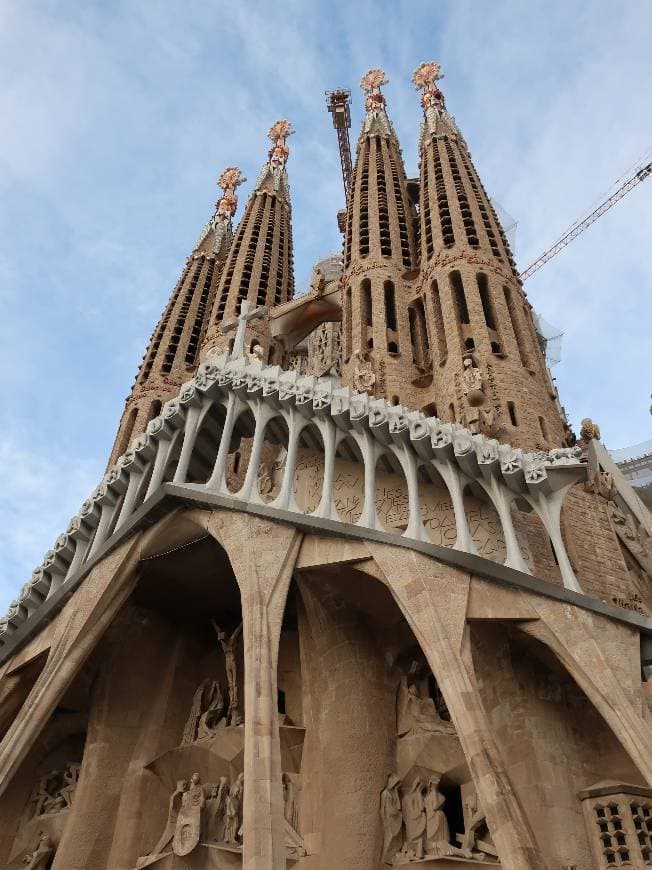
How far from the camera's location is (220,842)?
34.3ft

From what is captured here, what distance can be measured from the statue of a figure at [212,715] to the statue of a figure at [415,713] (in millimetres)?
2864

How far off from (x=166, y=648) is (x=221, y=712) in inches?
57.6

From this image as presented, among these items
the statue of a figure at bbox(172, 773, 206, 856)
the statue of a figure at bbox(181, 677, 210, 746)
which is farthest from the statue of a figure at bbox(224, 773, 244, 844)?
the statue of a figure at bbox(181, 677, 210, 746)

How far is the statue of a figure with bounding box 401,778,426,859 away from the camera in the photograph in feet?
30.3

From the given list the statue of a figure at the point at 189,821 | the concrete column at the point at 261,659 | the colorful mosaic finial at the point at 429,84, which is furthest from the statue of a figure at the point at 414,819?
the colorful mosaic finial at the point at 429,84

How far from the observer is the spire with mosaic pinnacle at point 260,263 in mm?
21656

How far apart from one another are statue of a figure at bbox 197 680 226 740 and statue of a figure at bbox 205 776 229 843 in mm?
844

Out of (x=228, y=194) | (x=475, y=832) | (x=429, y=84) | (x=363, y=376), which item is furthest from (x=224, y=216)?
(x=475, y=832)

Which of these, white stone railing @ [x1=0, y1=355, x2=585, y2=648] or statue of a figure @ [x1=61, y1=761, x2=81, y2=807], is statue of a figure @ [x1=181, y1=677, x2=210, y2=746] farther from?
white stone railing @ [x1=0, y1=355, x2=585, y2=648]

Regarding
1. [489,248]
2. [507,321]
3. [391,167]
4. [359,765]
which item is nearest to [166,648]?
[359,765]

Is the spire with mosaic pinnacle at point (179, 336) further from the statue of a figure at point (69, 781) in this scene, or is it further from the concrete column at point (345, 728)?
the concrete column at point (345, 728)

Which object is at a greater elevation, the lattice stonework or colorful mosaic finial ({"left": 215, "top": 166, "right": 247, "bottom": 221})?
colorful mosaic finial ({"left": 215, "top": 166, "right": 247, "bottom": 221})

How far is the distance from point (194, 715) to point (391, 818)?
3.99 meters

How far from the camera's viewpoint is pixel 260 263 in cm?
2512
